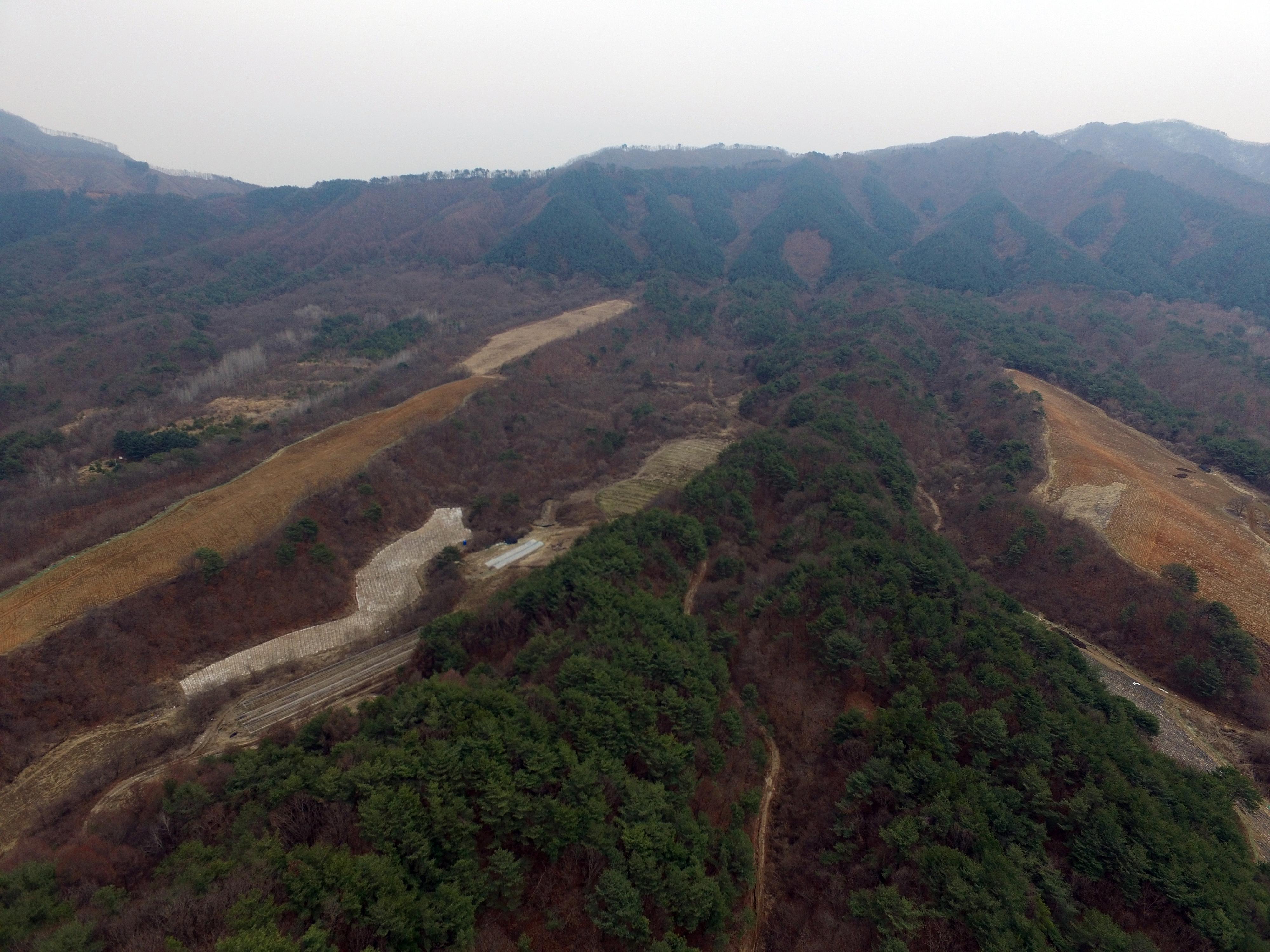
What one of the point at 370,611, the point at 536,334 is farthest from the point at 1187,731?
the point at 536,334

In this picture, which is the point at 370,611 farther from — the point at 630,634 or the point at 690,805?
the point at 690,805

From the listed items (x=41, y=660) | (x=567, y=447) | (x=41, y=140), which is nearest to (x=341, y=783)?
(x=41, y=660)

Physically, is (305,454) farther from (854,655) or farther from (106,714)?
(854,655)

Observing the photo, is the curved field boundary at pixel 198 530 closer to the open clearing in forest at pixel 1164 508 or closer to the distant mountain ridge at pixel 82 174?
the open clearing in forest at pixel 1164 508

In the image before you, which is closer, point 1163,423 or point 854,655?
point 854,655

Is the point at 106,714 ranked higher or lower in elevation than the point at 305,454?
lower

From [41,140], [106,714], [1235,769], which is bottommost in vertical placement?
[1235,769]

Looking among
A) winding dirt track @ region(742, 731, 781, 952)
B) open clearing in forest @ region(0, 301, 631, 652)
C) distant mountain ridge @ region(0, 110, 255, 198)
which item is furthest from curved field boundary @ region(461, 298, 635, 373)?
distant mountain ridge @ region(0, 110, 255, 198)
